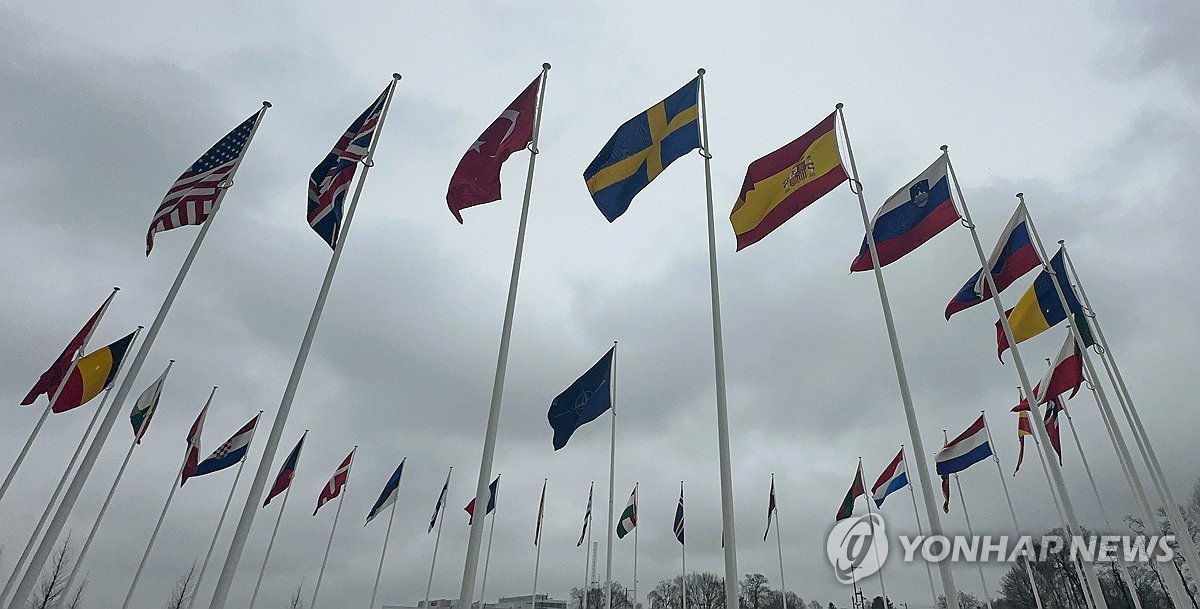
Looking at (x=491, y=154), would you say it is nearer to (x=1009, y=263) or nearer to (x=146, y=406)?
A: (x=1009, y=263)

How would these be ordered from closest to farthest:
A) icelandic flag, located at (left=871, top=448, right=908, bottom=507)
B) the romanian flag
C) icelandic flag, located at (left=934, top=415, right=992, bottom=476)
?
the romanian flag, icelandic flag, located at (left=934, top=415, right=992, bottom=476), icelandic flag, located at (left=871, top=448, right=908, bottom=507)

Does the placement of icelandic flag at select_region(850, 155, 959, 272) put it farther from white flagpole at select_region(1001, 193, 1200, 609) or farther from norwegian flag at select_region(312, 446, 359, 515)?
norwegian flag at select_region(312, 446, 359, 515)

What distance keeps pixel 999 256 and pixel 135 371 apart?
2042 cm

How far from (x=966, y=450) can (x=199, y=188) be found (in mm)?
22754

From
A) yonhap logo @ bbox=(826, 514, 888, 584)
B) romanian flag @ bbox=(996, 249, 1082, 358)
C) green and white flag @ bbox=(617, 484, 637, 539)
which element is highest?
romanian flag @ bbox=(996, 249, 1082, 358)

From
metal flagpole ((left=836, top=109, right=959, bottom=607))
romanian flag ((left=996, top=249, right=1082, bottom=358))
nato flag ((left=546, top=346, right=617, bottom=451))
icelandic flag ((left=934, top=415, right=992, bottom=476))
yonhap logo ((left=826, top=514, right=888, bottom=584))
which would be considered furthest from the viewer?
icelandic flag ((left=934, top=415, right=992, bottom=476))

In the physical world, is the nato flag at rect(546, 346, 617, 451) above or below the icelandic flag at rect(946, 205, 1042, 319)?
below

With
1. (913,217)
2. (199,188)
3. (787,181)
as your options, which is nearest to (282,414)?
(199,188)

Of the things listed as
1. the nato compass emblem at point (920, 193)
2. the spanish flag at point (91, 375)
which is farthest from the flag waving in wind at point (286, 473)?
the nato compass emblem at point (920, 193)

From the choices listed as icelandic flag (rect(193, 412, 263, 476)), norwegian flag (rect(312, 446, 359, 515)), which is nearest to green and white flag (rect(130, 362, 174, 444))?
icelandic flag (rect(193, 412, 263, 476))

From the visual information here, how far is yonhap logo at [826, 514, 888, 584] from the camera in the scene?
18.0 meters

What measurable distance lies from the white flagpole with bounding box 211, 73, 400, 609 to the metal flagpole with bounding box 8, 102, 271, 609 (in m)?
3.47

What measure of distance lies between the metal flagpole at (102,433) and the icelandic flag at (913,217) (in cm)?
1457

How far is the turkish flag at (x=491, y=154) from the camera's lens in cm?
1249
